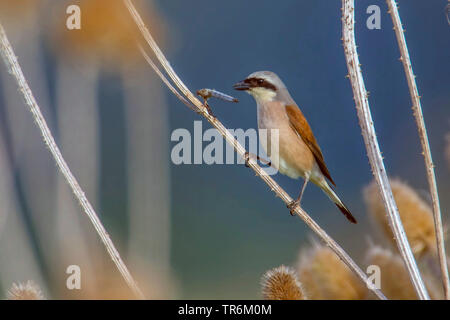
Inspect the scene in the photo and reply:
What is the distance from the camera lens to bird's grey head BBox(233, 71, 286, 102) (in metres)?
3.33

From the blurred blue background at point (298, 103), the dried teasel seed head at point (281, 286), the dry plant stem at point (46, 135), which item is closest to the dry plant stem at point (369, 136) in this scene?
the dried teasel seed head at point (281, 286)

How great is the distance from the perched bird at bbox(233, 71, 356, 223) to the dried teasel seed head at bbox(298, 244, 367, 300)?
26.7 inches

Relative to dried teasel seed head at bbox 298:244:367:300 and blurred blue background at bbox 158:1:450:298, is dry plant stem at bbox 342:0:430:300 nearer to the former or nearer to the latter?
dried teasel seed head at bbox 298:244:367:300

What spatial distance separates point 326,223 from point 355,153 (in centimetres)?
98

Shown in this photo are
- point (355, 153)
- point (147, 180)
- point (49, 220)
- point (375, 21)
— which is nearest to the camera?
point (375, 21)

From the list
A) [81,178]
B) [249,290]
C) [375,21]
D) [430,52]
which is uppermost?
[430,52]

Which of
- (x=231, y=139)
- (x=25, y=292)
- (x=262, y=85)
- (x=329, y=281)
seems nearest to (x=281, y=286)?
(x=329, y=281)

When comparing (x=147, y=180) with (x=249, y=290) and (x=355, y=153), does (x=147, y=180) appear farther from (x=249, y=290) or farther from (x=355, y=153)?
(x=355, y=153)

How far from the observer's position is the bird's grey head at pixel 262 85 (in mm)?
3329

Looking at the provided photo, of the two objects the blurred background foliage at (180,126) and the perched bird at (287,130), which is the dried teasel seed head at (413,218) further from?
the blurred background foliage at (180,126)

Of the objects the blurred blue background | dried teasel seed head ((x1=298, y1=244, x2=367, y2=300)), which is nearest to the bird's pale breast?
dried teasel seed head ((x1=298, y1=244, x2=367, y2=300))

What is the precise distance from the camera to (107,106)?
6.74 metres

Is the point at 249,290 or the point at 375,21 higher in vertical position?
the point at 375,21

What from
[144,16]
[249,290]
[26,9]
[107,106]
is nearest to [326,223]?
[249,290]
